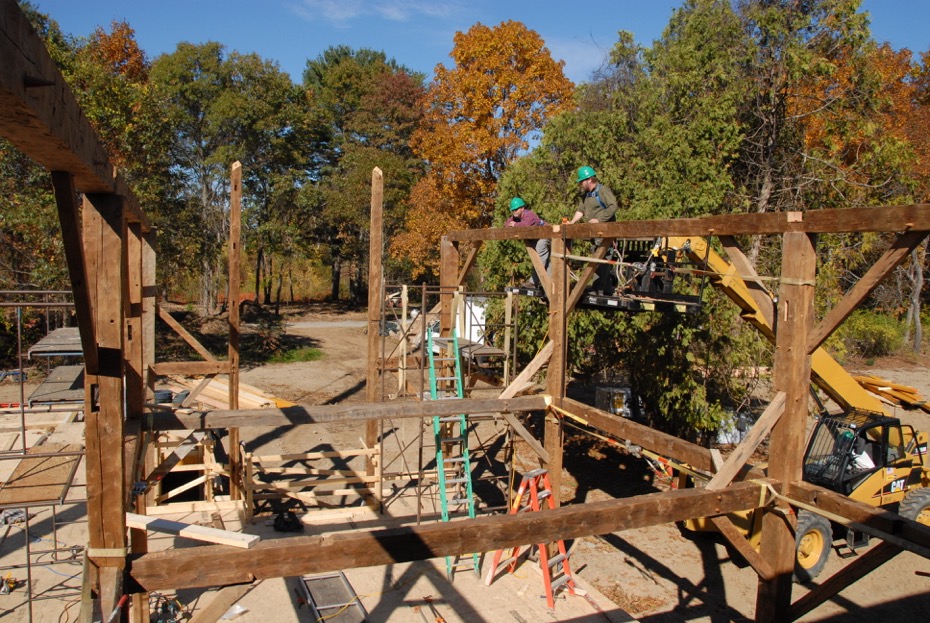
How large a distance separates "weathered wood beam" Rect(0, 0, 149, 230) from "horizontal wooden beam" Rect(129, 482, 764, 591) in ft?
6.70

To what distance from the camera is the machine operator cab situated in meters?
9.19

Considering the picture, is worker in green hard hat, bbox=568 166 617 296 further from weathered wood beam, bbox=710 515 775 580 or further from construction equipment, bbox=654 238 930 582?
weathered wood beam, bbox=710 515 775 580

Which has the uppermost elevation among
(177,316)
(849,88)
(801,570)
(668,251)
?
(849,88)

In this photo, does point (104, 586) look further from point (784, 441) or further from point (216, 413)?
point (784, 441)

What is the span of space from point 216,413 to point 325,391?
42.1ft

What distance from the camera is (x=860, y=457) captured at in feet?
31.3

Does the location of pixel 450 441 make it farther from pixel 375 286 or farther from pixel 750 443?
pixel 750 443

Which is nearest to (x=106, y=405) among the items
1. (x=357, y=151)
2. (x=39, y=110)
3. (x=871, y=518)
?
(x=39, y=110)

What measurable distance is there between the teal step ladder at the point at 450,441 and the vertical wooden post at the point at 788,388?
390cm

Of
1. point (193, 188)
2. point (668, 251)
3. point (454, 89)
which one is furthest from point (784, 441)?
point (193, 188)

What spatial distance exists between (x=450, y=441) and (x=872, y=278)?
608 centimetres

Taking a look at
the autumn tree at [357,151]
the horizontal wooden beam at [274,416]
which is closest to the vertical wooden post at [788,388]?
the horizontal wooden beam at [274,416]

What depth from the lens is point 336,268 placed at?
3950 cm

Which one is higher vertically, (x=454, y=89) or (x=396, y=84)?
(x=396, y=84)
